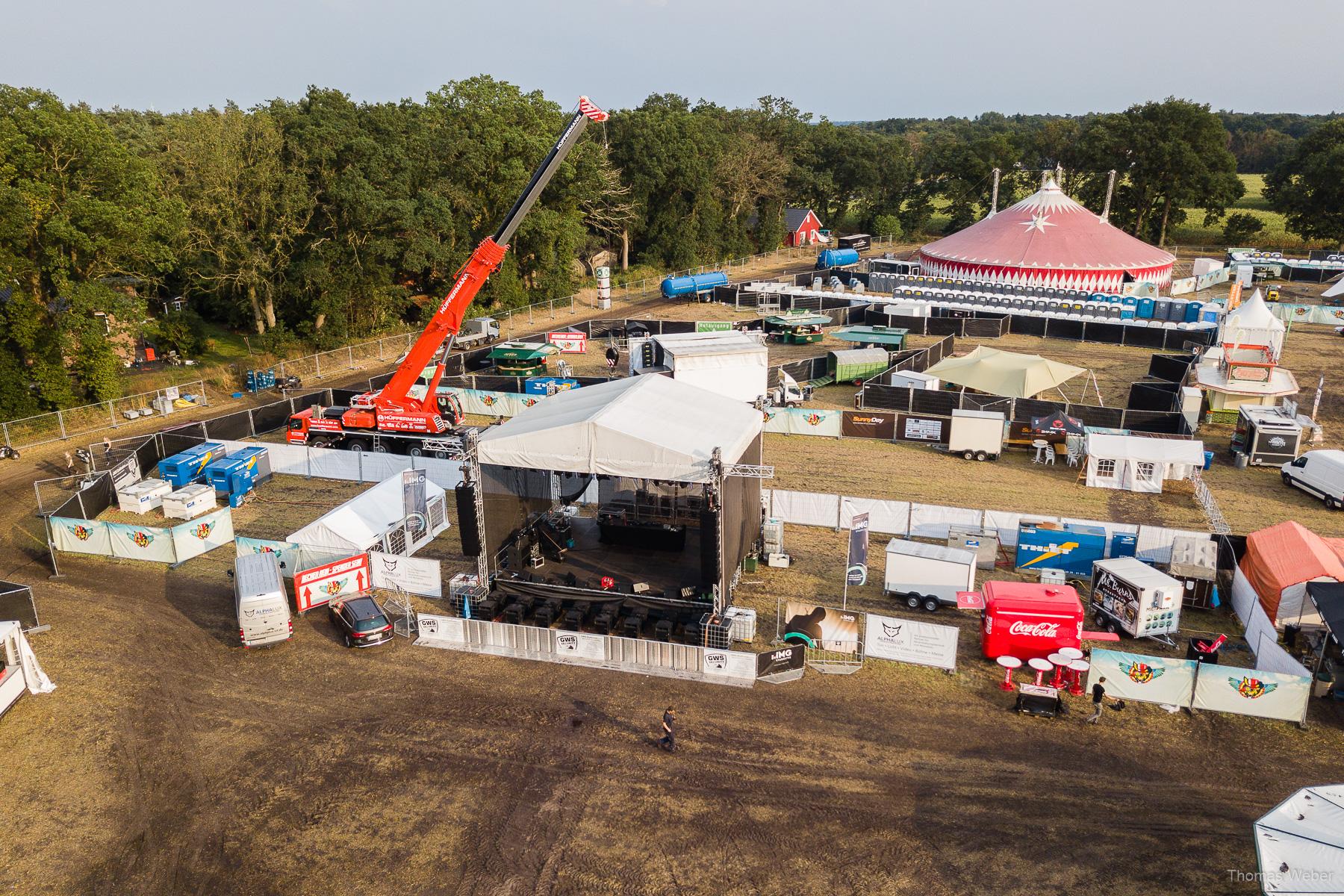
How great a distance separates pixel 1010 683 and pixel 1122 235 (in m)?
57.8

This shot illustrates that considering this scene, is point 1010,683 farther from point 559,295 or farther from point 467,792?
point 559,295

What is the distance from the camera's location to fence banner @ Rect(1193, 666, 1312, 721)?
1734 centimetres

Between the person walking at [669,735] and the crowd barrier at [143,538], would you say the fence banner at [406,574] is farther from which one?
the person walking at [669,735]

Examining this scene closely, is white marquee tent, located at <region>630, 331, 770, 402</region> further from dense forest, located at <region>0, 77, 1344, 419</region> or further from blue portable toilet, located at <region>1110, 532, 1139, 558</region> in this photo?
dense forest, located at <region>0, 77, 1344, 419</region>

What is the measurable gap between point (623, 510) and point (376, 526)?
22.7 feet

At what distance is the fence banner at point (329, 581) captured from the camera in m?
21.9

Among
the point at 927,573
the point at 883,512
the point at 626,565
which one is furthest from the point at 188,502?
the point at 927,573

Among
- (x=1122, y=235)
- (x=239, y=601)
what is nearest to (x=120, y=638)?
(x=239, y=601)

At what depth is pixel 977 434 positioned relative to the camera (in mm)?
32438

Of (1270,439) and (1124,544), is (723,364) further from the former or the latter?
(1270,439)

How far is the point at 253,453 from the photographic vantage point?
3056 centimetres

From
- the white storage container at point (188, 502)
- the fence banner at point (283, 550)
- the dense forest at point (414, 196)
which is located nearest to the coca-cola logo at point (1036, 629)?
the fence banner at point (283, 550)

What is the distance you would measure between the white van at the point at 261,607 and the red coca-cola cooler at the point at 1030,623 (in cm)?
1608

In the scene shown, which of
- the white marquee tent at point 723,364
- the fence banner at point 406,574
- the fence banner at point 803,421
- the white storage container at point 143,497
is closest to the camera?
the fence banner at point 406,574
